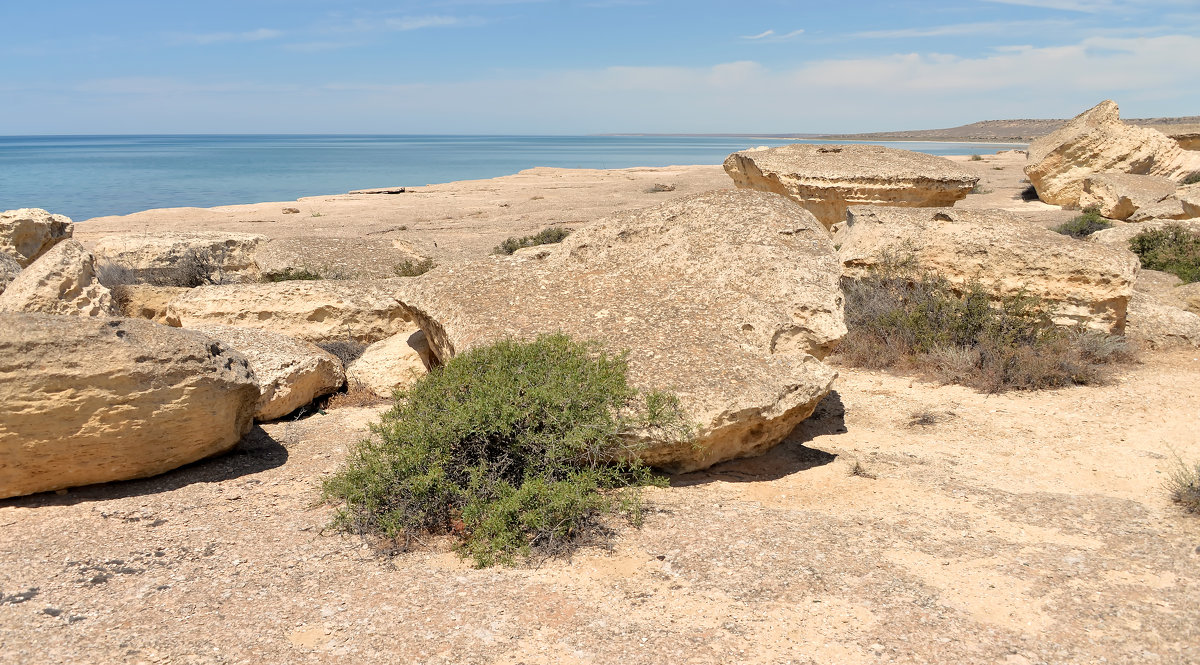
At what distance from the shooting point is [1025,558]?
384cm

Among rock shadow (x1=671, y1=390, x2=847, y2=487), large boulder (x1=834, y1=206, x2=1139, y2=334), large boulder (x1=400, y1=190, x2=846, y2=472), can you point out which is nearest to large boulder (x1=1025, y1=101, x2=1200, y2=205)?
large boulder (x1=834, y1=206, x2=1139, y2=334)

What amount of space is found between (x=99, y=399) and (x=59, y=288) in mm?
2634

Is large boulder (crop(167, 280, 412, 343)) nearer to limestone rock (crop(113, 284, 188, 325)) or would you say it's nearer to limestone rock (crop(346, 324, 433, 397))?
limestone rock (crop(113, 284, 188, 325))

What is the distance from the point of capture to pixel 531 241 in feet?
49.5

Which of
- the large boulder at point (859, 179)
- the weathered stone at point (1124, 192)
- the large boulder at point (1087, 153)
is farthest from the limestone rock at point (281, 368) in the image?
the large boulder at point (1087, 153)

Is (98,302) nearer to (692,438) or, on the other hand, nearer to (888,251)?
(692,438)

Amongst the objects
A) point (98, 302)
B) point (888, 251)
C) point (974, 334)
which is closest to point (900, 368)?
point (974, 334)

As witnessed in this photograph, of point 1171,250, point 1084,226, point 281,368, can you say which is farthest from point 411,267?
point 1084,226

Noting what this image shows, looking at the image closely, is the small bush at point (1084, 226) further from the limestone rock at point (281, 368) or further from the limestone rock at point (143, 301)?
the limestone rock at point (143, 301)

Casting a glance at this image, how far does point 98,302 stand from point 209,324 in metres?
0.86

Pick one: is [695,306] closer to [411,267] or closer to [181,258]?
[411,267]

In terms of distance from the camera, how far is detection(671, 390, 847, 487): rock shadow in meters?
4.97

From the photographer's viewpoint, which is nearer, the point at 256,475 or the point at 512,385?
the point at 512,385

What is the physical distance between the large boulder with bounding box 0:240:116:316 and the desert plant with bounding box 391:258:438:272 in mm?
3266
